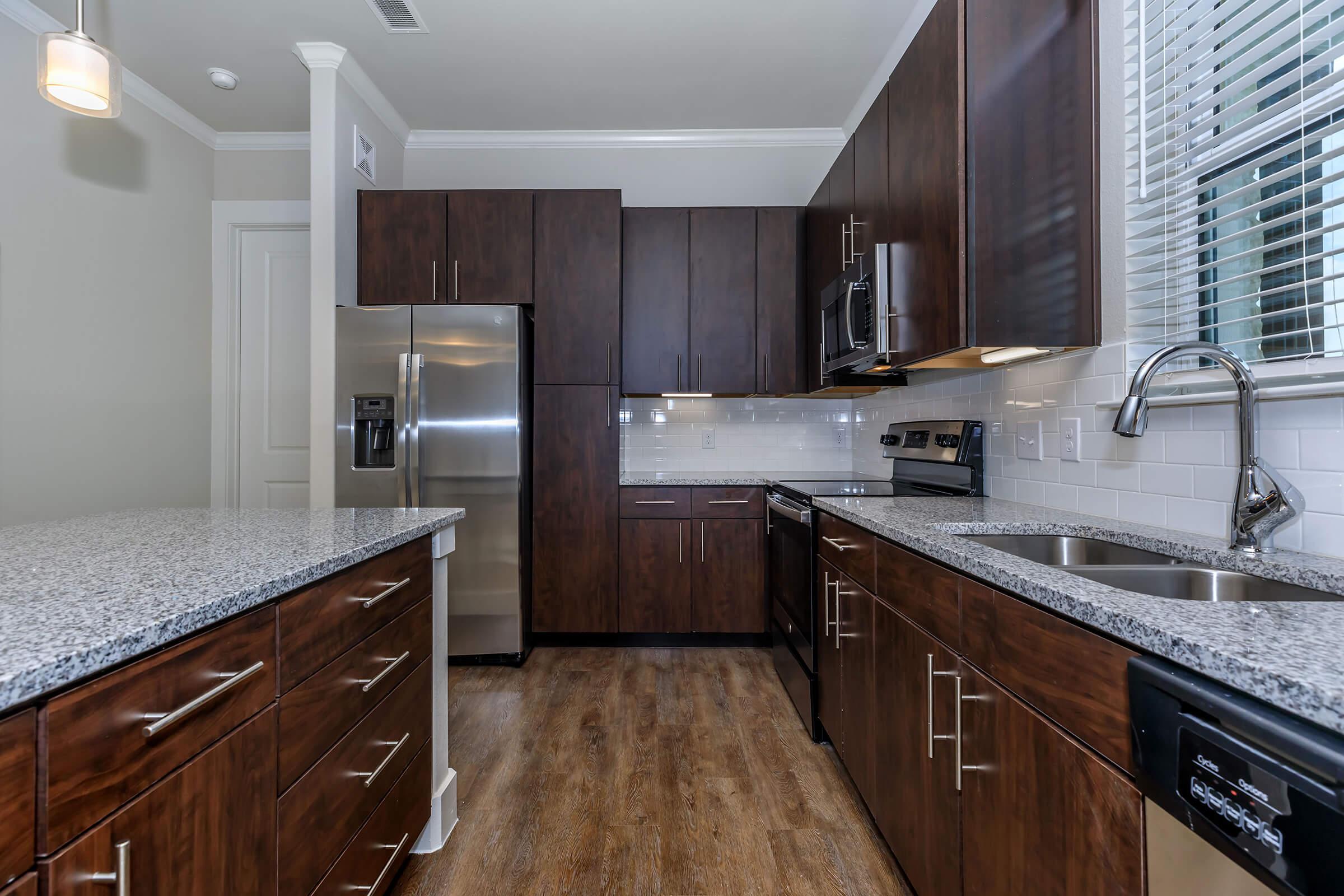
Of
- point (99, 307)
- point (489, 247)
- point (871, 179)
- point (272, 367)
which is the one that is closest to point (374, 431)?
point (489, 247)

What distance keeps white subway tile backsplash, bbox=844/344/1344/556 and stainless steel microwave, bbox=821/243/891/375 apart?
0.43 m

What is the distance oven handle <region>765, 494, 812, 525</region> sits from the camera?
7.45 feet

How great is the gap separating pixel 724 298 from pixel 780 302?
1.04 ft

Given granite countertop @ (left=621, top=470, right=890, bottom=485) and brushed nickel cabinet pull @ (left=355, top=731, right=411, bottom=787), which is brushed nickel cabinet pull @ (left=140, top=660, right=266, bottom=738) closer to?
brushed nickel cabinet pull @ (left=355, top=731, right=411, bottom=787)

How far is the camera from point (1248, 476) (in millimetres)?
1068

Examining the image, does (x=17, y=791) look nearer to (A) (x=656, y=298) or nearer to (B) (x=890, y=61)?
(A) (x=656, y=298)

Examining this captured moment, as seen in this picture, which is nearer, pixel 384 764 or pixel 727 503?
pixel 384 764

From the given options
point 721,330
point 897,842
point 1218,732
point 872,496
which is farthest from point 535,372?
point 1218,732

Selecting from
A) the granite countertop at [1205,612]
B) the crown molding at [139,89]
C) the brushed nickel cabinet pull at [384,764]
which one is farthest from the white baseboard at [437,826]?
the crown molding at [139,89]

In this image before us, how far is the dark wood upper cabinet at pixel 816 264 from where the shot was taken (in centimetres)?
281

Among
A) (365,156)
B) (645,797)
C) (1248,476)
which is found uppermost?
(365,156)

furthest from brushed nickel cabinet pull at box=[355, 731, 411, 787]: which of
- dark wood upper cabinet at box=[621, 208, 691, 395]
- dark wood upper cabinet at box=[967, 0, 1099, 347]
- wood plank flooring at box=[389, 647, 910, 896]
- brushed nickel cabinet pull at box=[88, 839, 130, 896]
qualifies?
dark wood upper cabinet at box=[621, 208, 691, 395]

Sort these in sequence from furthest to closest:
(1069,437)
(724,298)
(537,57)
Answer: (724,298) → (537,57) → (1069,437)

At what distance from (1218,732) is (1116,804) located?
24 centimetres
